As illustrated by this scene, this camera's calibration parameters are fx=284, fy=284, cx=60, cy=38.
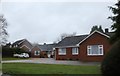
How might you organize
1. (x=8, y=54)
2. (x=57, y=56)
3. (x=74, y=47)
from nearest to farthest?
(x=74, y=47), (x=57, y=56), (x=8, y=54)

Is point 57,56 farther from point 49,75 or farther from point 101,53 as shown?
point 49,75

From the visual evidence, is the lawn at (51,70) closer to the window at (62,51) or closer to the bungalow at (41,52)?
the window at (62,51)

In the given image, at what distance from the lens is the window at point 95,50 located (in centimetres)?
4450

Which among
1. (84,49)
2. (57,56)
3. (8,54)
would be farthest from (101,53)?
(8,54)

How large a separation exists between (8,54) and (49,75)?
59.2m

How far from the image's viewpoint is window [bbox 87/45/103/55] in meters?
44.5

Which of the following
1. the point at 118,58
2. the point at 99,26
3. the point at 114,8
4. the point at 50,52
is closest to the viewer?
the point at 118,58

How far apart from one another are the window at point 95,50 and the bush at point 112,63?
31411 mm

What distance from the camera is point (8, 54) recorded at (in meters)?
76.9

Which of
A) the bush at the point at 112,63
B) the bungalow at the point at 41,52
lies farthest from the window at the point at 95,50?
the bungalow at the point at 41,52

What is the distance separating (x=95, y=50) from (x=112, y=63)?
32.5m

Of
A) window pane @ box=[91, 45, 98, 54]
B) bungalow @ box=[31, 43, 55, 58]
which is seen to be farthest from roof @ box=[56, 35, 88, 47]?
bungalow @ box=[31, 43, 55, 58]

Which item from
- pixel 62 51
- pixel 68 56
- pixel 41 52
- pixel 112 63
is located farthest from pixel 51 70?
pixel 41 52

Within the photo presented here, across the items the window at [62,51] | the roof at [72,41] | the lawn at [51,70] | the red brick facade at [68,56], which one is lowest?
the lawn at [51,70]
